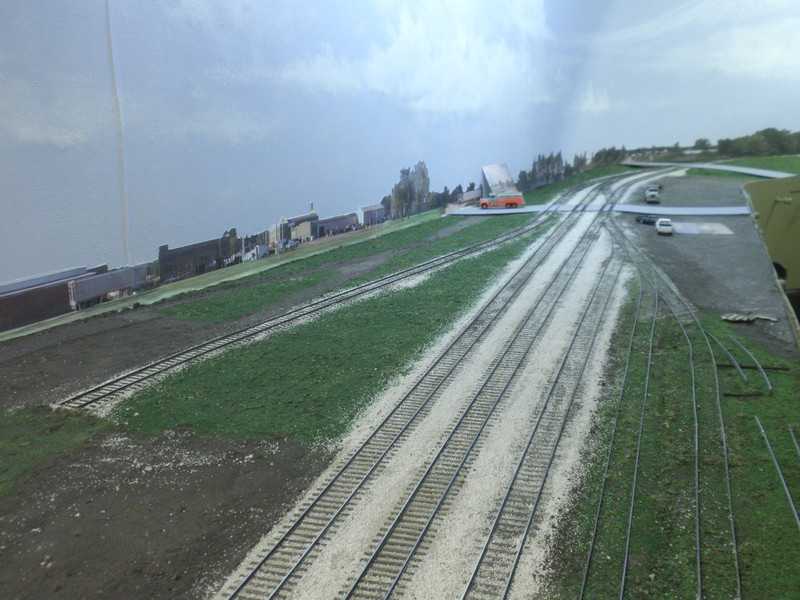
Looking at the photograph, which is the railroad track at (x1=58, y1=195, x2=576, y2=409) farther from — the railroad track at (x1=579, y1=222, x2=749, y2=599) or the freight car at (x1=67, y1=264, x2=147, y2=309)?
the railroad track at (x1=579, y1=222, x2=749, y2=599)

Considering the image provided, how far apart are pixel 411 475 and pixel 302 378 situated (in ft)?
14.4

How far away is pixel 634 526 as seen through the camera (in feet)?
27.2

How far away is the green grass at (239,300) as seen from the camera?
55.6 feet

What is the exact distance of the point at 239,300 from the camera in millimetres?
18297

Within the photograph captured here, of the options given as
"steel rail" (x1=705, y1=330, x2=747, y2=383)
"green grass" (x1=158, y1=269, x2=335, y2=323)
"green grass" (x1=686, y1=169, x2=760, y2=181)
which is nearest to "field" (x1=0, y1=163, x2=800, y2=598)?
"steel rail" (x1=705, y1=330, x2=747, y2=383)

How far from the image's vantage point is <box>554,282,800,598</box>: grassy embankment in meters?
7.38

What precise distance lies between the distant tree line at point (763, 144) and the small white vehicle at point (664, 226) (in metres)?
22.3

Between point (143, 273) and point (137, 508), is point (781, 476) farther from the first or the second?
point (143, 273)

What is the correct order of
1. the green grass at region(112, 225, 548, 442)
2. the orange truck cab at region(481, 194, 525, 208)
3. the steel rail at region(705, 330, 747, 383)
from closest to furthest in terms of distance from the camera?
the green grass at region(112, 225, 548, 442), the steel rail at region(705, 330, 747, 383), the orange truck cab at region(481, 194, 525, 208)

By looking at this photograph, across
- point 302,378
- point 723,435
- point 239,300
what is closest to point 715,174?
point 239,300

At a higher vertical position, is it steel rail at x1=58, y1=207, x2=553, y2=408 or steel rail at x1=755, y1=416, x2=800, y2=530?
steel rail at x1=58, y1=207, x2=553, y2=408

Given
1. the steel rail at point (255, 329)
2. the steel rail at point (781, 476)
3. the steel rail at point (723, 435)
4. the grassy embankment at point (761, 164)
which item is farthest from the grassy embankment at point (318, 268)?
the grassy embankment at point (761, 164)

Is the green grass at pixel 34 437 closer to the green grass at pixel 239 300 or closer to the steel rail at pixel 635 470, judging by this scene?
the green grass at pixel 239 300

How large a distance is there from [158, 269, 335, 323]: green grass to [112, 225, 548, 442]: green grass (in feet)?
7.42
